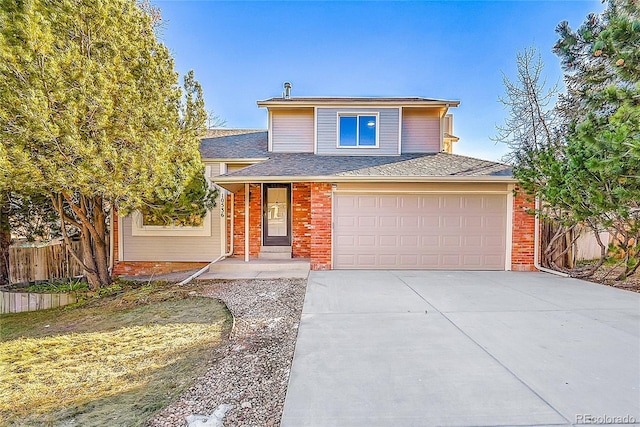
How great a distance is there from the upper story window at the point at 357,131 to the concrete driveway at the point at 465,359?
566cm

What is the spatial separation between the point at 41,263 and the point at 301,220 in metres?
7.51

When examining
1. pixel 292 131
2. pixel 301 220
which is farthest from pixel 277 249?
pixel 292 131

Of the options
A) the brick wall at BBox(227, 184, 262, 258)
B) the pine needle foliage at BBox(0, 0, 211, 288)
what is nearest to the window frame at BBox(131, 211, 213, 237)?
the brick wall at BBox(227, 184, 262, 258)

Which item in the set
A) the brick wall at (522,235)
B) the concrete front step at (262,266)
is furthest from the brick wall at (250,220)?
the brick wall at (522,235)

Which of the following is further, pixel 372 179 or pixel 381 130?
pixel 381 130

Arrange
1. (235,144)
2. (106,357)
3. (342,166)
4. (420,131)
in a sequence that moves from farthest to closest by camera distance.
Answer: (235,144), (420,131), (342,166), (106,357)

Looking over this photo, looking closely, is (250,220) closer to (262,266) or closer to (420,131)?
(262,266)

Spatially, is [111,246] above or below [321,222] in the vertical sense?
below

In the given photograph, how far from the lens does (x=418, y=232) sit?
333 inches

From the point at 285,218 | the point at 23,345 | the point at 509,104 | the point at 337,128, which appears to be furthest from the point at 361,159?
the point at 23,345

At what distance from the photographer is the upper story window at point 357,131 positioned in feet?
33.5

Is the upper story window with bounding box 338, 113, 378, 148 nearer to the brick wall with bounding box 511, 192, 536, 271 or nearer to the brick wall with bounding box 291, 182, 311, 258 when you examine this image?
the brick wall with bounding box 291, 182, 311, 258

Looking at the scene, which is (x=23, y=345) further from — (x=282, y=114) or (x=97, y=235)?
(x=282, y=114)

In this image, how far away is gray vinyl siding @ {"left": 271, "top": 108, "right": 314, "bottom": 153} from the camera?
10.5 m
